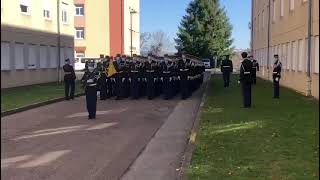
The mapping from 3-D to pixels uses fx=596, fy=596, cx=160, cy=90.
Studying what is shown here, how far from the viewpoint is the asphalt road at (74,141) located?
900cm

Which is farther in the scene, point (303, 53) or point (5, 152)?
point (303, 53)

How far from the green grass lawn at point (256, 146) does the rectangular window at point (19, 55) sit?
20.5 metres

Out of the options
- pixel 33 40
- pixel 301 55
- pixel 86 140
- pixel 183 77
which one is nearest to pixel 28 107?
pixel 183 77

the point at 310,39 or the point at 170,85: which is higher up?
the point at 310,39

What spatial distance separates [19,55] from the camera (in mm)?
36062

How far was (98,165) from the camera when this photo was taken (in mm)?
9484

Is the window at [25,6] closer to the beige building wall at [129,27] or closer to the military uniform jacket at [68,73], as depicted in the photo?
the military uniform jacket at [68,73]

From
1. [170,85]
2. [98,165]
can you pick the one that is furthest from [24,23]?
[98,165]

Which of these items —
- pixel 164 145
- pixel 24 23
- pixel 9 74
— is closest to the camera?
pixel 164 145

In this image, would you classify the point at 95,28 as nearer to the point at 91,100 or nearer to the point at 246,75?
the point at 246,75

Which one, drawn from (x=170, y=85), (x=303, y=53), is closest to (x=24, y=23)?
(x=170, y=85)

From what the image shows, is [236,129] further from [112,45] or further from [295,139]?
Result: [112,45]

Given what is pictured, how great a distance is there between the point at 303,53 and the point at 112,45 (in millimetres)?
65296

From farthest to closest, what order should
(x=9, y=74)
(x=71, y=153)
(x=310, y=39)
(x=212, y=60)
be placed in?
1. (x=212, y=60)
2. (x=9, y=74)
3. (x=310, y=39)
4. (x=71, y=153)
